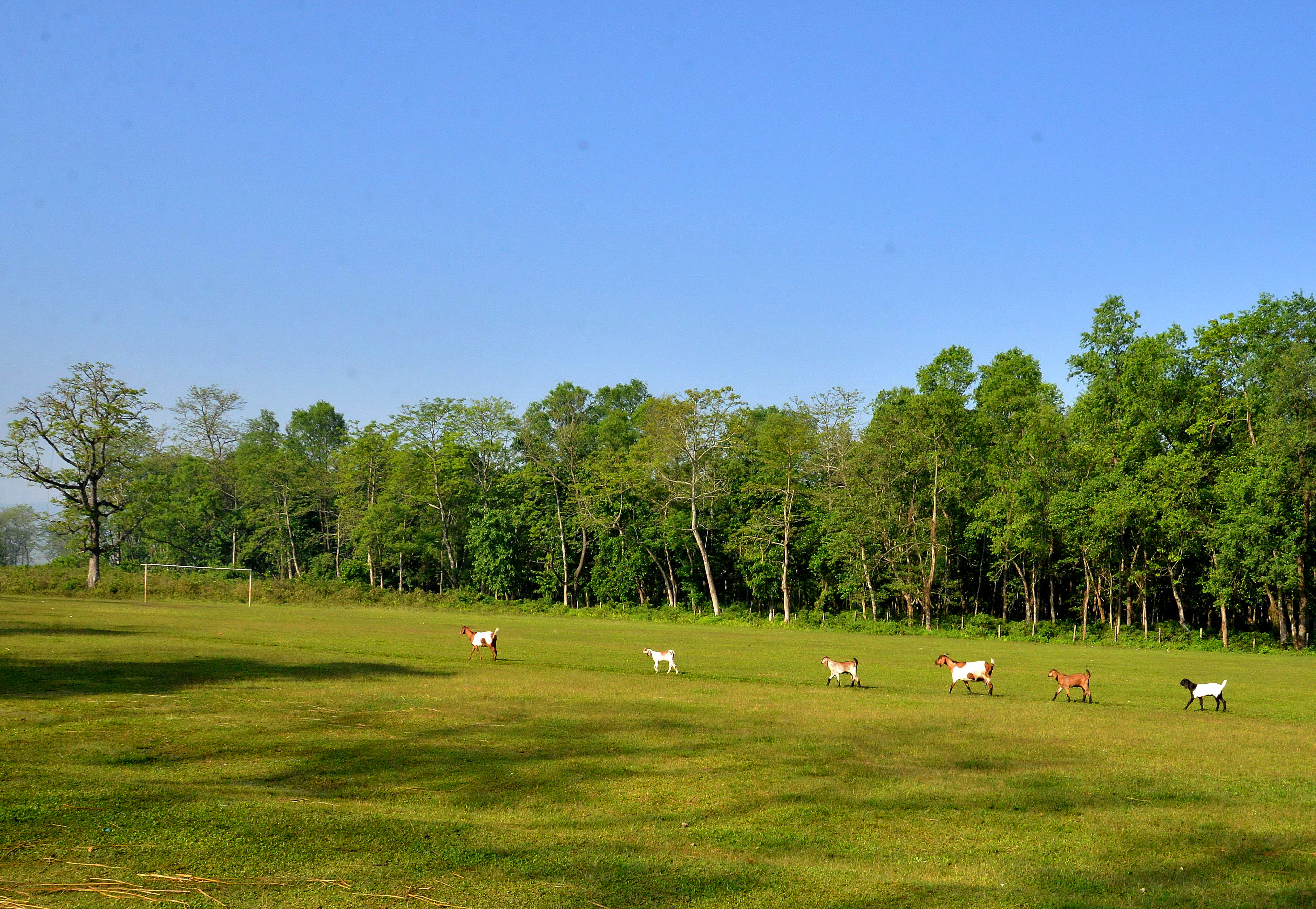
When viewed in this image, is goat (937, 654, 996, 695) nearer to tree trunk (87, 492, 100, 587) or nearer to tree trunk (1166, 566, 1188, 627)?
tree trunk (1166, 566, 1188, 627)

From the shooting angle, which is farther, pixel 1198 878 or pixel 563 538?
pixel 563 538

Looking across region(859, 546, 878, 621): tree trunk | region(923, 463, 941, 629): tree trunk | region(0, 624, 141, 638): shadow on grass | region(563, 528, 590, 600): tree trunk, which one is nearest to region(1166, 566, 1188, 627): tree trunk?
region(923, 463, 941, 629): tree trunk

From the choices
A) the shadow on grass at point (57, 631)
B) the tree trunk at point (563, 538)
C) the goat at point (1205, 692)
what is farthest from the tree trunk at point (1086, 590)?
the shadow on grass at point (57, 631)

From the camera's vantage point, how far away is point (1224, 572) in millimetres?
52750

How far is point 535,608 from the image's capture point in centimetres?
7812

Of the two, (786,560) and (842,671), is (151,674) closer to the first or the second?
(842,671)

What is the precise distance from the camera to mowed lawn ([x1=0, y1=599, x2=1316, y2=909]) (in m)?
8.52

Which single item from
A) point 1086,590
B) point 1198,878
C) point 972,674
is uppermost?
point 1198,878

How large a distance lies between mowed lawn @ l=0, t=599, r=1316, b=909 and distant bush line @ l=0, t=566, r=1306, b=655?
33.3 m

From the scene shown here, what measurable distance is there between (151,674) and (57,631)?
48.9 feet

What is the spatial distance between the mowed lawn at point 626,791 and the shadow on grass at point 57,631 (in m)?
6.81

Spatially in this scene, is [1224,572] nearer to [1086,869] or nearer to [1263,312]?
[1263,312]

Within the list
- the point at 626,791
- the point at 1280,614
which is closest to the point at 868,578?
the point at 1280,614

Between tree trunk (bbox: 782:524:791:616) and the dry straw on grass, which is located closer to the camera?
the dry straw on grass
